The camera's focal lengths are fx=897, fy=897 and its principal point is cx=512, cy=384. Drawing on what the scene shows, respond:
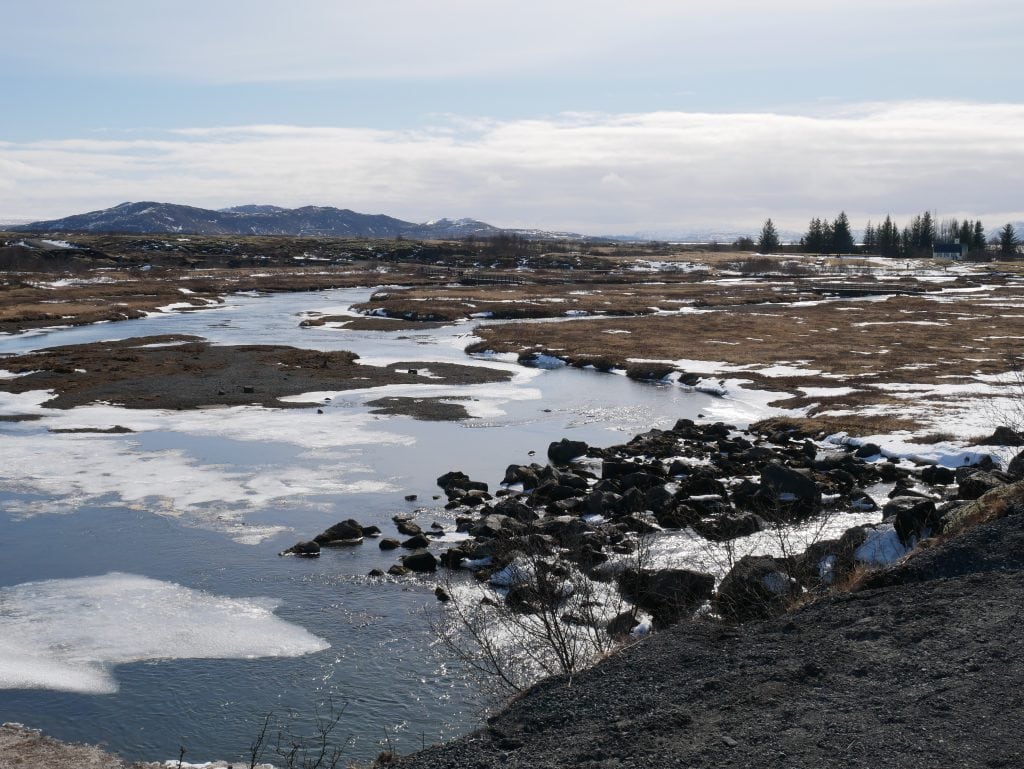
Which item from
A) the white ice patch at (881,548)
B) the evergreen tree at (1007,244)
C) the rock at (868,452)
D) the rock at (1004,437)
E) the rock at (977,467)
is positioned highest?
the evergreen tree at (1007,244)

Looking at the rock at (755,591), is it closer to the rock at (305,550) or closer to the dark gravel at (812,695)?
the dark gravel at (812,695)

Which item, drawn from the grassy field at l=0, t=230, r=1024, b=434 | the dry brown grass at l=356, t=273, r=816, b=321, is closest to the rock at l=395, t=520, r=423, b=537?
the grassy field at l=0, t=230, r=1024, b=434

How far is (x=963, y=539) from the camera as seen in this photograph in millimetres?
12320

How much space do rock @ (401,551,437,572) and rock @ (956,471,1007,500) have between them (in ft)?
34.4

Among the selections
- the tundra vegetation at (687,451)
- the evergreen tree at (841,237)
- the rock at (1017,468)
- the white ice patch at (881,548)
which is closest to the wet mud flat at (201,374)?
the tundra vegetation at (687,451)

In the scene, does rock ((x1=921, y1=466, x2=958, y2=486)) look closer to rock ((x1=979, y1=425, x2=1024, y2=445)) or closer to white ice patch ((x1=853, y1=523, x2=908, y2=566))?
rock ((x1=979, y1=425, x2=1024, y2=445))

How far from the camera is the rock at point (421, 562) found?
1717 centimetres

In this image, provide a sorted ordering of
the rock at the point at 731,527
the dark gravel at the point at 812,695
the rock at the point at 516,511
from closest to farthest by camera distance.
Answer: the dark gravel at the point at 812,695 < the rock at the point at 731,527 < the rock at the point at 516,511

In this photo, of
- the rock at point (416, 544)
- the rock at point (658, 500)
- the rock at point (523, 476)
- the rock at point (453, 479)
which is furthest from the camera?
the rock at point (453, 479)

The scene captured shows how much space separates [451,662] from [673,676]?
14.5ft

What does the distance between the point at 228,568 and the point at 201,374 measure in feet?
81.8

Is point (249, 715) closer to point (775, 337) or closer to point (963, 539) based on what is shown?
point (963, 539)

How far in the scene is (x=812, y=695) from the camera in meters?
8.97

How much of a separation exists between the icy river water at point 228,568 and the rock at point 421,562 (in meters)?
0.53
